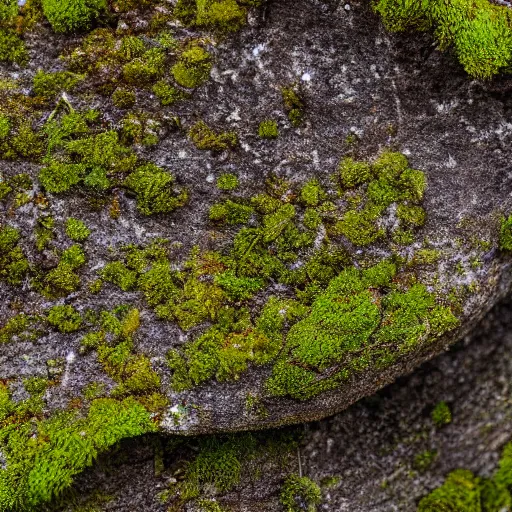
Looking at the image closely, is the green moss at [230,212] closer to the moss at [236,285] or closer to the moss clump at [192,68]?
the moss at [236,285]

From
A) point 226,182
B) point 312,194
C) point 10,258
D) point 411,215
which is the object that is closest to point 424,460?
point 411,215

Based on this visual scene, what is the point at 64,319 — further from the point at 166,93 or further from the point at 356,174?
the point at 356,174

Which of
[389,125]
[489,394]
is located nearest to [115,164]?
[389,125]

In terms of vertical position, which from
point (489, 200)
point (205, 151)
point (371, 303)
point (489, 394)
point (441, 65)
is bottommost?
point (489, 394)

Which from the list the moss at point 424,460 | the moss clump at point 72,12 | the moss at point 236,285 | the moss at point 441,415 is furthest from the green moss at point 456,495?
the moss clump at point 72,12

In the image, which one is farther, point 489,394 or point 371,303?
point 489,394

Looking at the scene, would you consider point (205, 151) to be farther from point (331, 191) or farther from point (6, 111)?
point (6, 111)
